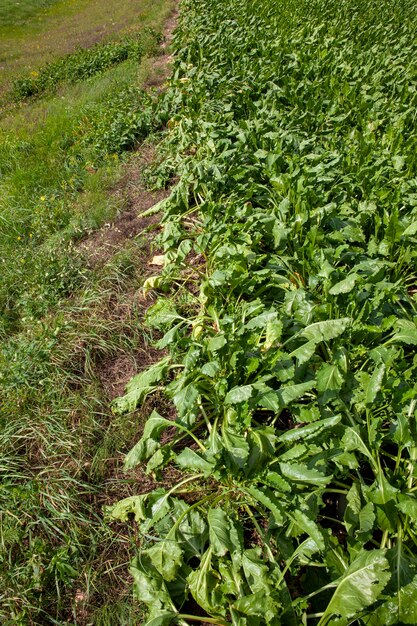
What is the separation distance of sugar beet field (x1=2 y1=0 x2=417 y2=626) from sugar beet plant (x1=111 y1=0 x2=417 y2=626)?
11 millimetres

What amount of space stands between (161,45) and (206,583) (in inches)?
502

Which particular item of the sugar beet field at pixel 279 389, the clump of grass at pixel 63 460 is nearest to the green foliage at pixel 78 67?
the sugar beet field at pixel 279 389

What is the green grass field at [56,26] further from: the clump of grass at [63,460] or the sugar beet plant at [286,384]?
the clump of grass at [63,460]

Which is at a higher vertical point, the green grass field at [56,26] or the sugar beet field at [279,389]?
the green grass field at [56,26]

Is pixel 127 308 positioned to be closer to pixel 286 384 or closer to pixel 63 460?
pixel 63 460

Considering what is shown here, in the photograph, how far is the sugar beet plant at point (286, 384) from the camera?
192cm

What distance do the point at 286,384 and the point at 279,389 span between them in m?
0.09

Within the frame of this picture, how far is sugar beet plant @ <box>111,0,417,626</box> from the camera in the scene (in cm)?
192

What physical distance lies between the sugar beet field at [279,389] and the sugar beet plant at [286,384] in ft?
0.04

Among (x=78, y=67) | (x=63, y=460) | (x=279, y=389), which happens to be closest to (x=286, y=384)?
(x=279, y=389)

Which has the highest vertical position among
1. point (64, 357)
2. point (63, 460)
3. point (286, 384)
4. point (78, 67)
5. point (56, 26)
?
point (56, 26)

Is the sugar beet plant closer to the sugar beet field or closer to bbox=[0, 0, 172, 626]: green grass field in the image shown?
the sugar beet field

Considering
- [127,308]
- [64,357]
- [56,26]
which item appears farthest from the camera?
[56,26]

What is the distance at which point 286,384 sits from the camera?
8.00 feet
